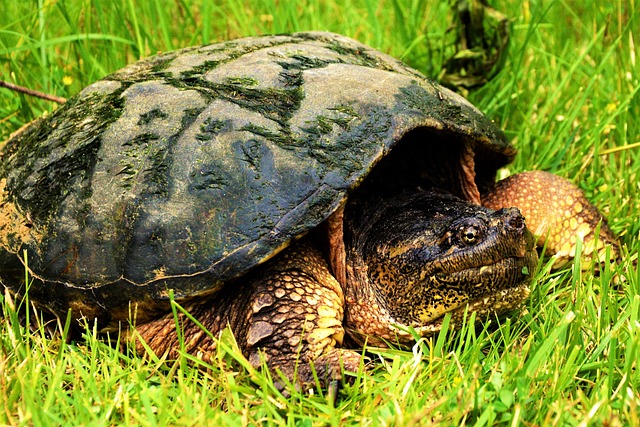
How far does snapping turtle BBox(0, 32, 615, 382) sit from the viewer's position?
87.7 inches

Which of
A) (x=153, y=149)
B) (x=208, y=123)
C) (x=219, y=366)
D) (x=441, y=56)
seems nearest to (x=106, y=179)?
(x=153, y=149)

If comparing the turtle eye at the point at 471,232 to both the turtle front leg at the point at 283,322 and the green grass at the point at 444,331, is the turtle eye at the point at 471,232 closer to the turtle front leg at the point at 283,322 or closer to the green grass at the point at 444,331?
the green grass at the point at 444,331

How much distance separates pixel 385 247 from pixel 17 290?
4.26 feet

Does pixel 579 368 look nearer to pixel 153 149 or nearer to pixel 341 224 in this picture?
pixel 341 224

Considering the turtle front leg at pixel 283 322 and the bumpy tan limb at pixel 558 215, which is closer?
the turtle front leg at pixel 283 322

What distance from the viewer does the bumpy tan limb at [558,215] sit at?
9.32 ft

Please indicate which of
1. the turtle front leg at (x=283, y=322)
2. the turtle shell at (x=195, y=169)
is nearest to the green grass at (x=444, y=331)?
the turtle front leg at (x=283, y=322)

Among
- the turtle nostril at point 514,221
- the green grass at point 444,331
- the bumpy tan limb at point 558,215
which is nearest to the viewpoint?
the green grass at point 444,331

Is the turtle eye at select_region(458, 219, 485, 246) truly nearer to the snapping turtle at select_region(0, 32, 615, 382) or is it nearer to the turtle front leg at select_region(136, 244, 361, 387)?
the snapping turtle at select_region(0, 32, 615, 382)

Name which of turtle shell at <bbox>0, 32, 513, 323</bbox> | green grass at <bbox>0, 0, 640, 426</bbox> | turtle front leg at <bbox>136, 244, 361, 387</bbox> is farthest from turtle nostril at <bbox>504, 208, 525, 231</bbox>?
turtle front leg at <bbox>136, 244, 361, 387</bbox>

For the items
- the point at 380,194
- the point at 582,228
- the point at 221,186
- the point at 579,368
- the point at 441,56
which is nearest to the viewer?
the point at 579,368

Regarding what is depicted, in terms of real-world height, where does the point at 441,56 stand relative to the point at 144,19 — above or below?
below

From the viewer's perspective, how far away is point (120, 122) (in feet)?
8.19

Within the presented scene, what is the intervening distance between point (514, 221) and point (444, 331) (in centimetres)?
39
